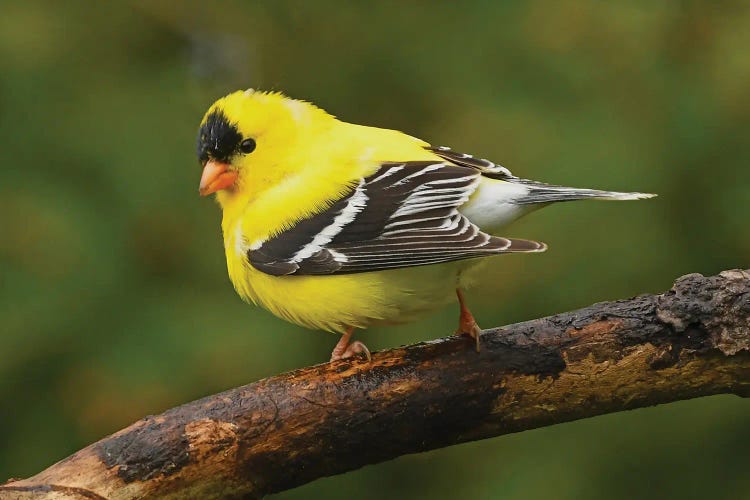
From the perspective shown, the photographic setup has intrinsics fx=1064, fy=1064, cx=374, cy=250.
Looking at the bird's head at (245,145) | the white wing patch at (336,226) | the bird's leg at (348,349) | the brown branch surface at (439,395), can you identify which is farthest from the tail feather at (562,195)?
the bird's head at (245,145)

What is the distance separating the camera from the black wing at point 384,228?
3.21 metres

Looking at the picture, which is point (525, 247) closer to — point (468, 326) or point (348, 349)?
point (468, 326)

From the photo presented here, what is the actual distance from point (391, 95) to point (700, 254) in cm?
156

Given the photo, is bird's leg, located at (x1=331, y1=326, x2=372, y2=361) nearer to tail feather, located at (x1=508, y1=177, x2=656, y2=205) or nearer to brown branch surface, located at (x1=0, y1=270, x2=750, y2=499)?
brown branch surface, located at (x1=0, y1=270, x2=750, y2=499)

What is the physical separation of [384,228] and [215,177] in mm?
782

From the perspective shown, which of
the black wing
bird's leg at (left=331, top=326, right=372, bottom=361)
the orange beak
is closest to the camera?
the black wing

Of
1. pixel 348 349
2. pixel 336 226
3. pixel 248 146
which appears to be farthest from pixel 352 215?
pixel 248 146

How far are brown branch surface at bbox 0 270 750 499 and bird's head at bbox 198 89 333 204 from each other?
904mm

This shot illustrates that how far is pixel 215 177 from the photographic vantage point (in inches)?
150

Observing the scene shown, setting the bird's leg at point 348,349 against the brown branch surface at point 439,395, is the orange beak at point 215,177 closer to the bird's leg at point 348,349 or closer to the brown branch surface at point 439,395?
the bird's leg at point 348,349

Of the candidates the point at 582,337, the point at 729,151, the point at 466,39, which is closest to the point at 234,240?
the point at 582,337

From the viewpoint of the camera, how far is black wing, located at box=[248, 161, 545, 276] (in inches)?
127

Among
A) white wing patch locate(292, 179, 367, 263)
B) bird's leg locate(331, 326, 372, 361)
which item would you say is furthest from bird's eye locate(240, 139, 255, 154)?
bird's leg locate(331, 326, 372, 361)

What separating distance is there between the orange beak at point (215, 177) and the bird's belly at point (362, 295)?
0.44 metres
